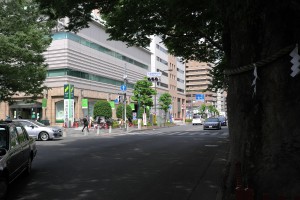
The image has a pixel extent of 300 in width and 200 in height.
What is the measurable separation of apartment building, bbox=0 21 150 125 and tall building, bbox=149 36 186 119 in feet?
72.2

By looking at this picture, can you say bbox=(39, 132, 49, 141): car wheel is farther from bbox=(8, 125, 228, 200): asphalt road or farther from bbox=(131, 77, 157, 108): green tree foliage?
bbox=(131, 77, 157, 108): green tree foliage

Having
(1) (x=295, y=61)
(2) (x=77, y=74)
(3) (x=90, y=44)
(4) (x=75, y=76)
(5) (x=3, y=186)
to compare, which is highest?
(3) (x=90, y=44)

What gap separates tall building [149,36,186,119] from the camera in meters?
94.2

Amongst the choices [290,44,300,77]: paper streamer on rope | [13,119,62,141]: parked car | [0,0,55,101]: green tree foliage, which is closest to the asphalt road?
[290,44,300,77]: paper streamer on rope

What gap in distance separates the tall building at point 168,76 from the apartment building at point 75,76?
22.0m

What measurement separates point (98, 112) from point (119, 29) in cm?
3755

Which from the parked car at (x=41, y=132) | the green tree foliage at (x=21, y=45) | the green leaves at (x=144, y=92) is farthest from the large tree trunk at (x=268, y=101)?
the green leaves at (x=144, y=92)

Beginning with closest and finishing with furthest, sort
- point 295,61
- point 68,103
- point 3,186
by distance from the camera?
1. point 295,61
2. point 3,186
3. point 68,103

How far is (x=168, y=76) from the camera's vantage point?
10438 centimetres

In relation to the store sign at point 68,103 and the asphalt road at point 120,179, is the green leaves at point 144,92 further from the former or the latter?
the asphalt road at point 120,179

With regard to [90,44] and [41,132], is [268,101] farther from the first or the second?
[90,44]

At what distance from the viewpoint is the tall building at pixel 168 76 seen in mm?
94250

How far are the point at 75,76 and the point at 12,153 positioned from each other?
49025 mm

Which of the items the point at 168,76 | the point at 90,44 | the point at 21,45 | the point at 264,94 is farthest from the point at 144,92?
the point at 264,94
